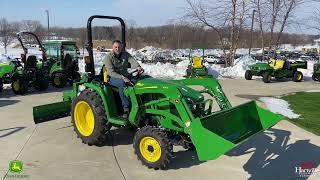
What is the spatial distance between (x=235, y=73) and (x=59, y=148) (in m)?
17.6

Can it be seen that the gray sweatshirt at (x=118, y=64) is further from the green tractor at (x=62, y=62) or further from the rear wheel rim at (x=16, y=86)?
the green tractor at (x=62, y=62)

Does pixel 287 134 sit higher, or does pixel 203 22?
pixel 203 22

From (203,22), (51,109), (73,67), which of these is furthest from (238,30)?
(51,109)

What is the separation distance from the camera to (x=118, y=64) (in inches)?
298

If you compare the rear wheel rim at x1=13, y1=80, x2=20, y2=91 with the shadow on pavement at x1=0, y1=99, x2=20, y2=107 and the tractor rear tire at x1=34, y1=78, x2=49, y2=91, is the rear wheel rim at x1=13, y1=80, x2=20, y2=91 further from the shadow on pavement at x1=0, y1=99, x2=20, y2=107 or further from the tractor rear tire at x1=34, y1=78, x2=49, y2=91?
the shadow on pavement at x1=0, y1=99, x2=20, y2=107

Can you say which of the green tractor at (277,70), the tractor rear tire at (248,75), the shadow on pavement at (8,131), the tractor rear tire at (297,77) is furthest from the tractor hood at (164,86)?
the tractor rear tire at (297,77)

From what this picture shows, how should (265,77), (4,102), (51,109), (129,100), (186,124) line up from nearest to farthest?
(186,124)
(129,100)
(51,109)
(4,102)
(265,77)

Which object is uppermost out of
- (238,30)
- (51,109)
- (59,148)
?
(238,30)

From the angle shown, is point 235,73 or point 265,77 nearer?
point 265,77

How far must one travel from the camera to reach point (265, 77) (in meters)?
19.9

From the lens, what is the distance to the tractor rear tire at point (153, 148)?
6.10m

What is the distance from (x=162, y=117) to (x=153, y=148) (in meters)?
0.67

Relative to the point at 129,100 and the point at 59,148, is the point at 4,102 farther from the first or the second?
the point at 129,100

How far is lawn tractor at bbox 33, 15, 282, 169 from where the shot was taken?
610 centimetres
